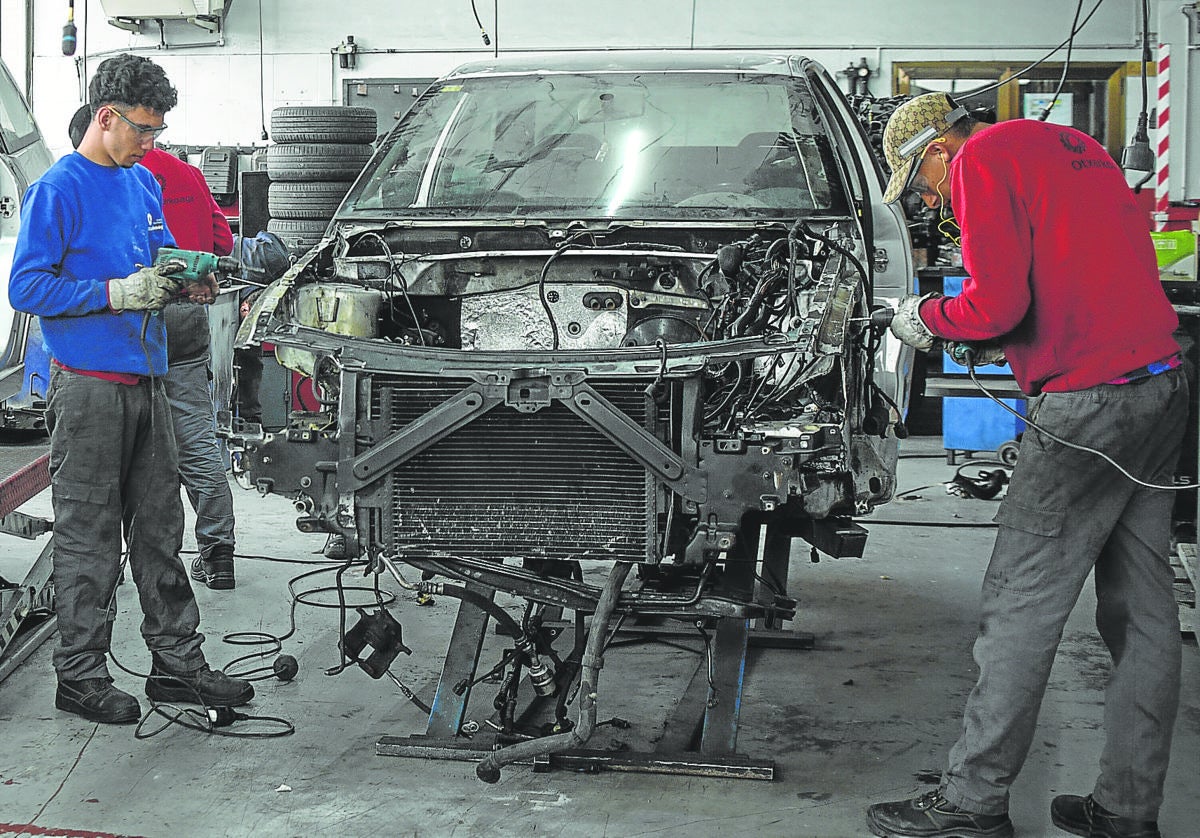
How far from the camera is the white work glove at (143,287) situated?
365cm

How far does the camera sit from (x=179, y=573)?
3965 millimetres

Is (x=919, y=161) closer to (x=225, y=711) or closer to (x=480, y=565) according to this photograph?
(x=480, y=565)

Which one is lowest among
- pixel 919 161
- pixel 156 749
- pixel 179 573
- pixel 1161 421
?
pixel 156 749

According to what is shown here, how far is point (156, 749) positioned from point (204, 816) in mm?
516

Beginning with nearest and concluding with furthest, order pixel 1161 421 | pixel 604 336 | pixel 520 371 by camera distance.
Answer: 1. pixel 1161 421
2. pixel 520 371
3. pixel 604 336

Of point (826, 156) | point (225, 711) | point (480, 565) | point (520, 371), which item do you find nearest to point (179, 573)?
point (225, 711)

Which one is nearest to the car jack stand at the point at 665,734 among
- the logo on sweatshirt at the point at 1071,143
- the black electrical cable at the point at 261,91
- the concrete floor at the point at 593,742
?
the concrete floor at the point at 593,742

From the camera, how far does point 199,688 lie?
3.95 m

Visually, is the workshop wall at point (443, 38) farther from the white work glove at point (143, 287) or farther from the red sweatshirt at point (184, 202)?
the white work glove at point (143, 287)

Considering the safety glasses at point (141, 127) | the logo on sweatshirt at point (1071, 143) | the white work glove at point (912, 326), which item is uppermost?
the safety glasses at point (141, 127)

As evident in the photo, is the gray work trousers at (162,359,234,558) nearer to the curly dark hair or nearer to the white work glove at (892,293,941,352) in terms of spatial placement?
the curly dark hair

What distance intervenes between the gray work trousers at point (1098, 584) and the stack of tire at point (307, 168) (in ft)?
18.7

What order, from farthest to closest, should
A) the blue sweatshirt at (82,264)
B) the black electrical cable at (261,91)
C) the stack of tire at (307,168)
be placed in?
the black electrical cable at (261,91)
the stack of tire at (307,168)
the blue sweatshirt at (82,264)

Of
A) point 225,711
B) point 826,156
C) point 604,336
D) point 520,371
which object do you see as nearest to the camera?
point 520,371
